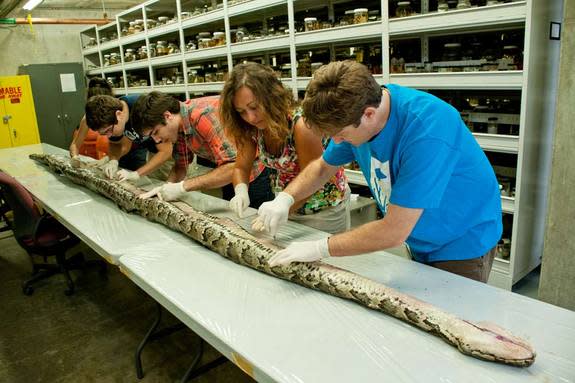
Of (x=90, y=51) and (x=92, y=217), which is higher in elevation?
(x=90, y=51)

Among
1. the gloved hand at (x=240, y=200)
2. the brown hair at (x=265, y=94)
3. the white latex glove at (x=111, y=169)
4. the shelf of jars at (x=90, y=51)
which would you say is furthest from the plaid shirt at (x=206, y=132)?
the shelf of jars at (x=90, y=51)

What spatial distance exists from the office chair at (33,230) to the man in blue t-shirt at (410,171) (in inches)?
92.6

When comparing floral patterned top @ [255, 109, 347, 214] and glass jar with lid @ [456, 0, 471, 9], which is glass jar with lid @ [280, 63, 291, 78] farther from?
floral patterned top @ [255, 109, 347, 214]

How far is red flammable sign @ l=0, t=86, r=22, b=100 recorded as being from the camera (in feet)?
23.5

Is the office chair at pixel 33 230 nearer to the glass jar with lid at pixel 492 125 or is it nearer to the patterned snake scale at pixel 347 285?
the patterned snake scale at pixel 347 285

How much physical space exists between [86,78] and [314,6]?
21.6 feet

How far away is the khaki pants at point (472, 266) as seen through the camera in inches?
60.9

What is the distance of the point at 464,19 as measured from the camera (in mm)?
2691

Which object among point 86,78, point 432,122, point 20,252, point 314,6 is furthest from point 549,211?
point 86,78

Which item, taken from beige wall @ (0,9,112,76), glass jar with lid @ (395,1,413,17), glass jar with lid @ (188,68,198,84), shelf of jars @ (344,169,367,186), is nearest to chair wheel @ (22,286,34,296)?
shelf of jars @ (344,169,367,186)

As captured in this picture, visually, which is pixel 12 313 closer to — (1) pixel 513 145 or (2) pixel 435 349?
(2) pixel 435 349

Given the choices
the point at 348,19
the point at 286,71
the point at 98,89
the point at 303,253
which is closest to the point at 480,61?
the point at 348,19

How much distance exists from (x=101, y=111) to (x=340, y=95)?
223 centimetres

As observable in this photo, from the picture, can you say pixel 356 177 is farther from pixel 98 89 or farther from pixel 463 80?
pixel 98 89
